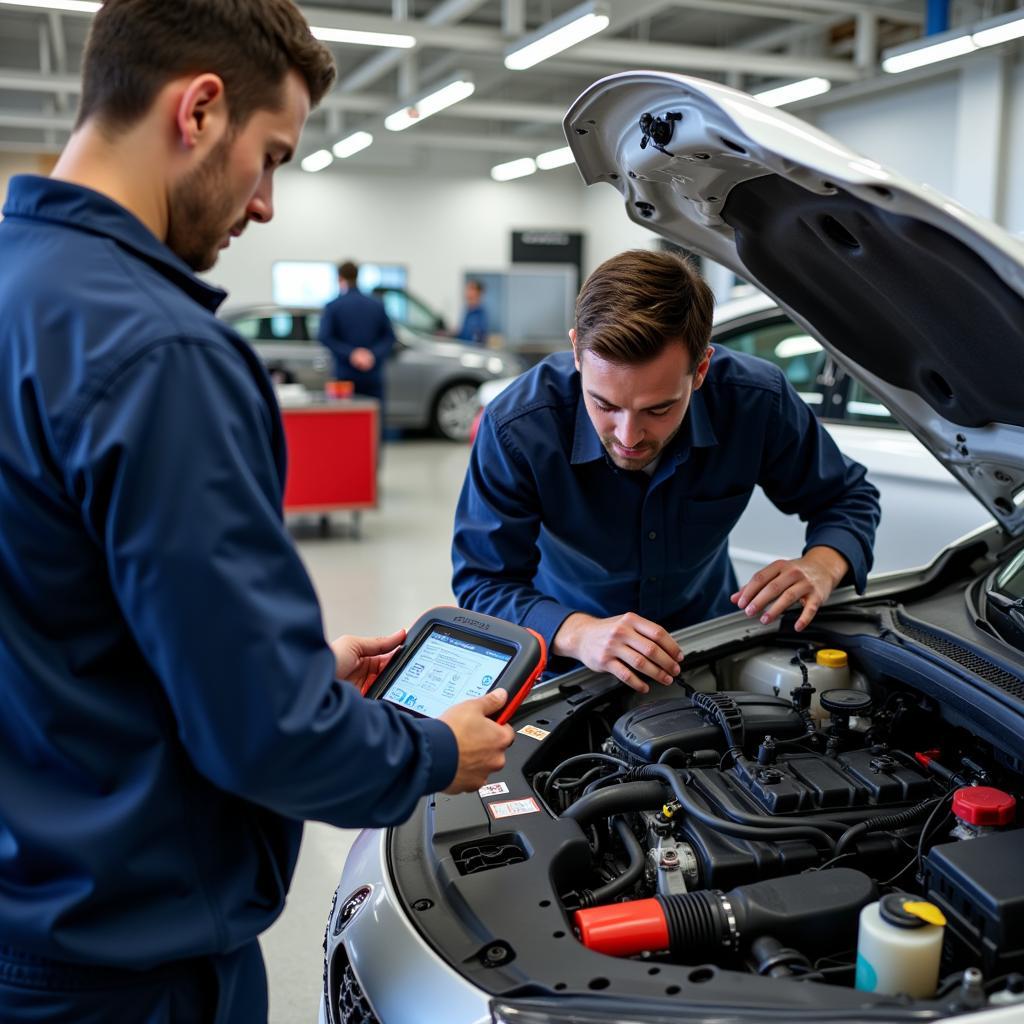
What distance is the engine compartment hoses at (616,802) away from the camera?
4.63 feet

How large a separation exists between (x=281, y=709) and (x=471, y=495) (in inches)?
45.5

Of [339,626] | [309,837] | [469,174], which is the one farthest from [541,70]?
[309,837]

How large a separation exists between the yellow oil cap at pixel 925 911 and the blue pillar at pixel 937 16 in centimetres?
855

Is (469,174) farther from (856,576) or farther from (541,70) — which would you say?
(856,576)

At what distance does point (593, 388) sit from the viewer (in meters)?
1.75

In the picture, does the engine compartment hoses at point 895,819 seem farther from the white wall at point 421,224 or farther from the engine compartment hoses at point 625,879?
the white wall at point 421,224

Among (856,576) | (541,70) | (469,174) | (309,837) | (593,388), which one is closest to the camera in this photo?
(593,388)

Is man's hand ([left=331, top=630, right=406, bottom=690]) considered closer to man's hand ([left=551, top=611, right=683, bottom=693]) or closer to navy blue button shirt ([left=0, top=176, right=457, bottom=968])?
man's hand ([left=551, top=611, right=683, bottom=693])

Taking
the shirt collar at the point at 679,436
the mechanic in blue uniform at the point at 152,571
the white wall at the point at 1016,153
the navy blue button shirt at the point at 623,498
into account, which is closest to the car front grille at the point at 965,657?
the navy blue button shirt at the point at 623,498

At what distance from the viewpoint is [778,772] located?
1428 mm

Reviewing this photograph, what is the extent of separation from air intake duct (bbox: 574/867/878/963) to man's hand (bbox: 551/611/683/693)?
1.65 feet

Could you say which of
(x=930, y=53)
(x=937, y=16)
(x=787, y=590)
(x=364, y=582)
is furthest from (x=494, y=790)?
(x=937, y=16)

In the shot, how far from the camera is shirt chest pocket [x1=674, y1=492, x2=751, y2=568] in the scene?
80.4 inches

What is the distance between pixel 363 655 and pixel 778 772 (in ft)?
2.02
